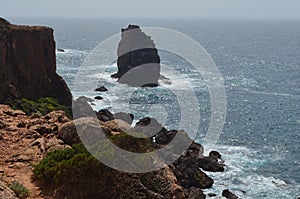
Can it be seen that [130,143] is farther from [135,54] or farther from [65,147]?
[135,54]

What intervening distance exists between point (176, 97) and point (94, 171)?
68.9 metres

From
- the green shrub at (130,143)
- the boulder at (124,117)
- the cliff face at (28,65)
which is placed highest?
the green shrub at (130,143)

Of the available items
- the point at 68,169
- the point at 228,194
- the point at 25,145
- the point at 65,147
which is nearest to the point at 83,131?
the point at 65,147

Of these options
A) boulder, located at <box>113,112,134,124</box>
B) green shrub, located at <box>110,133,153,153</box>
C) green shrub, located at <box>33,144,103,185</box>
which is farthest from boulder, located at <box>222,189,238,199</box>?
green shrub, located at <box>33,144,103,185</box>

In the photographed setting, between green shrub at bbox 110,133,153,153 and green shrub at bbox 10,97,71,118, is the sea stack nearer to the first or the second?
green shrub at bbox 10,97,71,118

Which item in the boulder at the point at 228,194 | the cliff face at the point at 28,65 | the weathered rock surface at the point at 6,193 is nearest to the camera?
the weathered rock surface at the point at 6,193

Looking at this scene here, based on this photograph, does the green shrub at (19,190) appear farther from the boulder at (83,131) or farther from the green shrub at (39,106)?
the green shrub at (39,106)

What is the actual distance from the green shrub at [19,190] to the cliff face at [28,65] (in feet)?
106

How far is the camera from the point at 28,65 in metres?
49.7

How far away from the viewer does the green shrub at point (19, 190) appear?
40.7 ft

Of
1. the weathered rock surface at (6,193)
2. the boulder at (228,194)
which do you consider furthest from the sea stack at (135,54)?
the weathered rock surface at (6,193)

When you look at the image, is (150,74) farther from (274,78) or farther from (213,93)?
(274,78)

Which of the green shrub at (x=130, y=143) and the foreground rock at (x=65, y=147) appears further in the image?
the green shrub at (x=130, y=143)

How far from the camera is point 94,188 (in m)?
13.1
